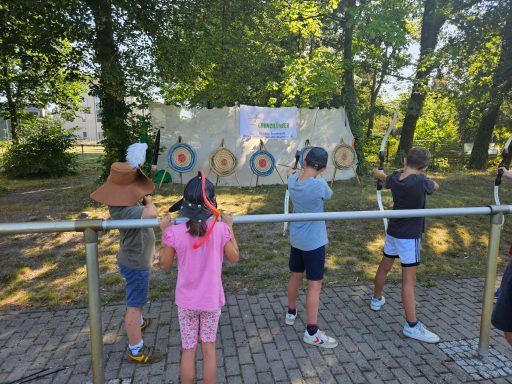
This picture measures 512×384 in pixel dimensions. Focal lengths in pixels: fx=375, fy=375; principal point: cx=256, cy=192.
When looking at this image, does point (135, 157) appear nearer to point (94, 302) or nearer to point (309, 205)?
point (94, 302)

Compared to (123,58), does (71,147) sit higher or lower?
lower

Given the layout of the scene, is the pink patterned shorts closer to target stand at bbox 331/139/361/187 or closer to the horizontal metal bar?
the horizontal metal bar

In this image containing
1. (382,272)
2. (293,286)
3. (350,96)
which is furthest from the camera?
(350,96)

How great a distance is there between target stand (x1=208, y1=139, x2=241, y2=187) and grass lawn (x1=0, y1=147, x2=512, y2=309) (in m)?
1.30

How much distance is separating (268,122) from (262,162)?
1.36 metres

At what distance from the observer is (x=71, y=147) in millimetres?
16406

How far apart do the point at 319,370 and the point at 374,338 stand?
30.6 inches

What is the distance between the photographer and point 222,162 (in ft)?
37.2

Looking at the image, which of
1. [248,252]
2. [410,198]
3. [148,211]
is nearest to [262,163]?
[248,252]

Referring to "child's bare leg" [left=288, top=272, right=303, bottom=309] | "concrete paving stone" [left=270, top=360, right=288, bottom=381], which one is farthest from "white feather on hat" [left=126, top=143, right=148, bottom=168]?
"concrete paving stone" [left=270, top=360, right=288, bottom=381]

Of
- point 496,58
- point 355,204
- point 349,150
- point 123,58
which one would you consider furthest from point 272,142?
point 496,58

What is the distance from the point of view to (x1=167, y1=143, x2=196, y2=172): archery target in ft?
36.7

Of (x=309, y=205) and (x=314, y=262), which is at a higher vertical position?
(x=309, y=205)

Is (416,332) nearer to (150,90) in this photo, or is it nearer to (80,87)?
(150,90)
